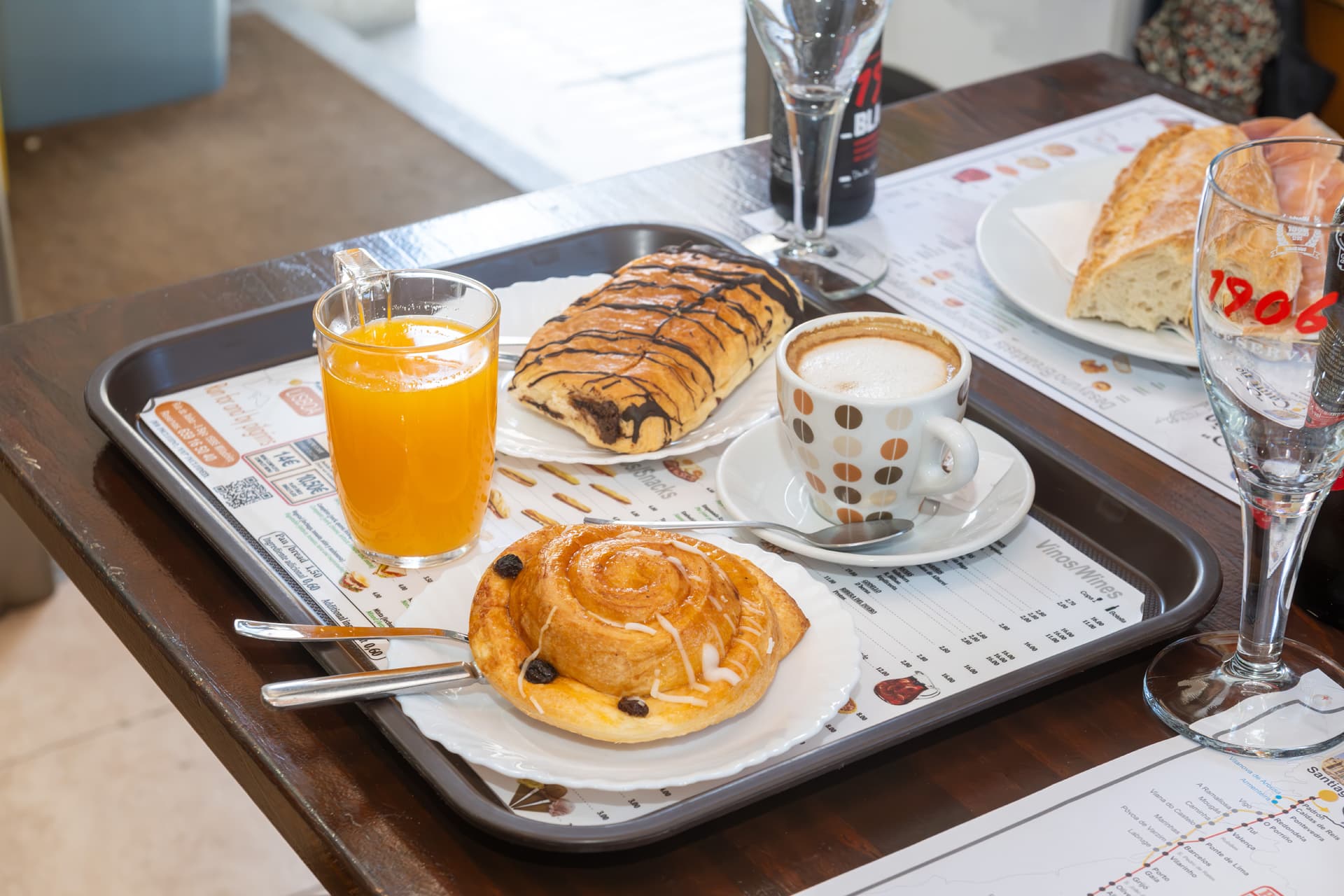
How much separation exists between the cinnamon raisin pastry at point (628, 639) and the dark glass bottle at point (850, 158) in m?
0.61

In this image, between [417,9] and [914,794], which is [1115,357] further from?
[417,9]

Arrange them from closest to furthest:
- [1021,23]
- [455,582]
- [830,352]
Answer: [455,582], [830,352], [1021,23]

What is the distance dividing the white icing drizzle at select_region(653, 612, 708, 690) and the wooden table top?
0.23 ft

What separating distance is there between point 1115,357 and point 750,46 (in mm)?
1197

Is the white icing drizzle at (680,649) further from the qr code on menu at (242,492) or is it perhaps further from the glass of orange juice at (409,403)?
the qr code on menu at (242,492)

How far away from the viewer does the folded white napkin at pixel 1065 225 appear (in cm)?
115

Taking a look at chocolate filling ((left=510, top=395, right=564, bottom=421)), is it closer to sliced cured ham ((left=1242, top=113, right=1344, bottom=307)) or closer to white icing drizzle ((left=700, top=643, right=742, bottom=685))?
white icing drizzle ((left=700, top=643, right=742, bottom=685))

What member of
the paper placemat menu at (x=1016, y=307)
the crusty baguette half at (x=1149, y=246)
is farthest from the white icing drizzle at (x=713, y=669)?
the crusty baguette half at (x=1149, y=246)

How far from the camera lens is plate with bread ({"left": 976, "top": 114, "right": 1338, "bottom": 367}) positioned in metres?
1.04

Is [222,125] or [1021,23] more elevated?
[1021,23]

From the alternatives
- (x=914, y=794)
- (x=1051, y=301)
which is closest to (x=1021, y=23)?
(x=1051, y=301)

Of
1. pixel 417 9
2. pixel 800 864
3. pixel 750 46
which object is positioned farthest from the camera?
pixel 417 9

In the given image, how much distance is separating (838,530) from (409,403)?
0.28 meters

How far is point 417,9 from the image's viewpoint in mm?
4418
